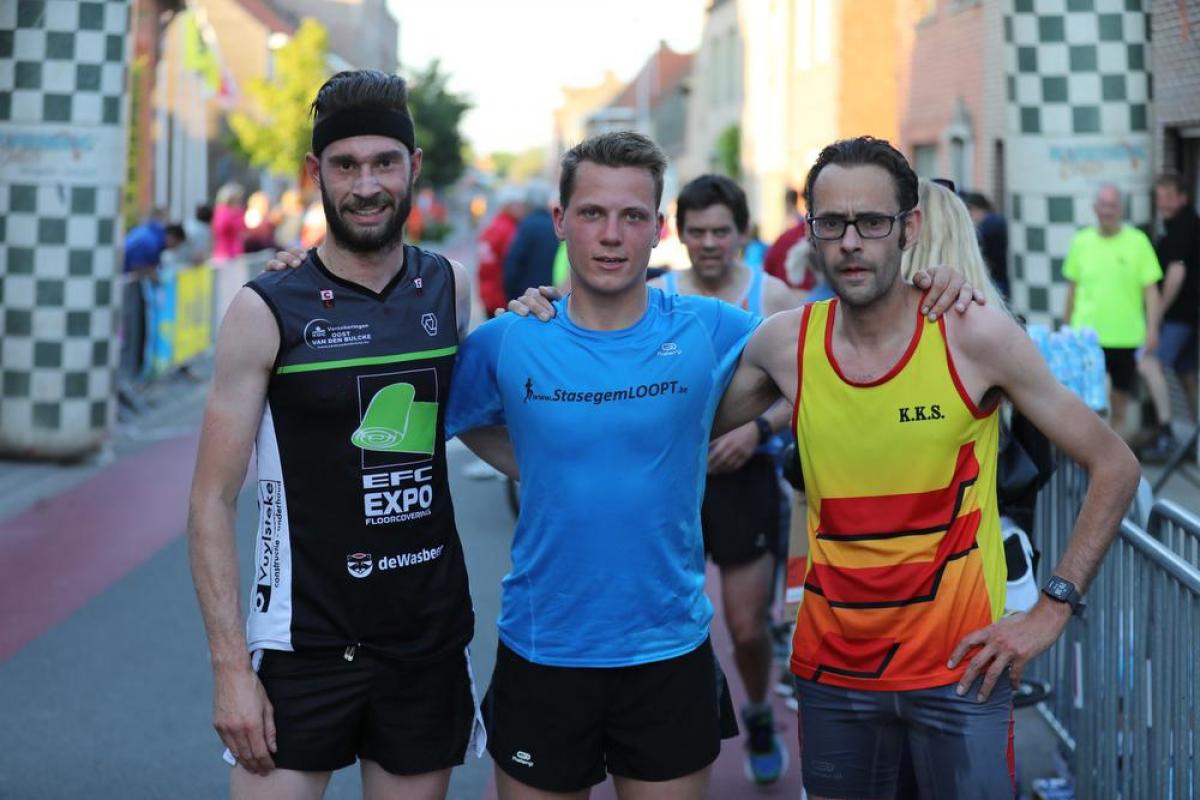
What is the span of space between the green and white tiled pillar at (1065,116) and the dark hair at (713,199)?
490 cm

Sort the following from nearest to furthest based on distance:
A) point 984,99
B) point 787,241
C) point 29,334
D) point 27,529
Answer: point 787,241 → point 27,529 → point 29,334 → point 984,99

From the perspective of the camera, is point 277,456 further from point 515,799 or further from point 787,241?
point 787,241

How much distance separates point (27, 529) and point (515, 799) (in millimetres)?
7405

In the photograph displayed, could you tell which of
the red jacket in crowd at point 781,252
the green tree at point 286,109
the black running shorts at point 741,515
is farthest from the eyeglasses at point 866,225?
the green tree at point 286,109

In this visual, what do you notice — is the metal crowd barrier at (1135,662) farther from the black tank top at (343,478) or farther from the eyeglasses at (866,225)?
the black tank top at (343,478)

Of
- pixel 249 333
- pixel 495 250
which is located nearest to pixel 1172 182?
pixel 495 250

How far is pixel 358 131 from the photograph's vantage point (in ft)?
11.9

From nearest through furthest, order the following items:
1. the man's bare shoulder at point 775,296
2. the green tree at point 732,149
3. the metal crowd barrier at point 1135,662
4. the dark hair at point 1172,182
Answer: the metal crowd barrier at point 1135,662
the man's bare shoulder at point 775,296
the dark hair at point 1172,182
the green tree at point 732,149

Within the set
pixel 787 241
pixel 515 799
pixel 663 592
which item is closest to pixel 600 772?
pixel 515 799

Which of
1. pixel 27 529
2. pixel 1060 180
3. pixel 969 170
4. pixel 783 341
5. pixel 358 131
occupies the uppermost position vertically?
pixel 969 170

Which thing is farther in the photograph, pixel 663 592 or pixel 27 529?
pixel 27 529

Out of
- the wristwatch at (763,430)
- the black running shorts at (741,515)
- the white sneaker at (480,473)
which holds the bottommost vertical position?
the white sneaker at (480,473)

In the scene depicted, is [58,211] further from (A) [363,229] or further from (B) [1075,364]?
(A) [363,229]

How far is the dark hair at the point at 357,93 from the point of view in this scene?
3.64 meters
